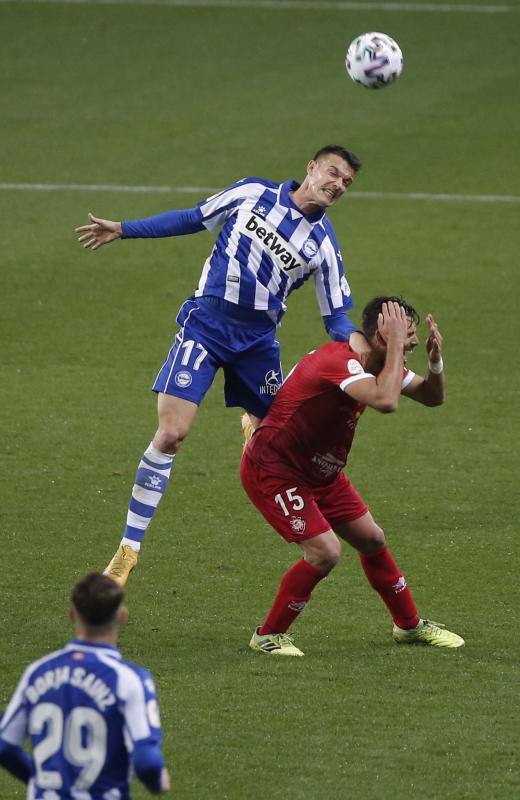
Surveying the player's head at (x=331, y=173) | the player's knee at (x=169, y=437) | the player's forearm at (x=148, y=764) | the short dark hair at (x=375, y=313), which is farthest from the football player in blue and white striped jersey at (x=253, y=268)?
the player's forearm at (x=148, y=764)

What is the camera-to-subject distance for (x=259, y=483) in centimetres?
773

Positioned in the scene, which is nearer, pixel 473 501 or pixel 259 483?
pixel 259 483

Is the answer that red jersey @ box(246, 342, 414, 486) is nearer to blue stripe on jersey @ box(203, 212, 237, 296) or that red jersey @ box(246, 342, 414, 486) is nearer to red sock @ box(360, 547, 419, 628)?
red sock @ box(360, 547, 419, 628)

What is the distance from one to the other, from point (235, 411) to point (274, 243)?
13.6 ft

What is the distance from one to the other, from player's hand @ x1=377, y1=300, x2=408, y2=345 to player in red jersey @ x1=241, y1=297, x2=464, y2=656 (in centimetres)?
1

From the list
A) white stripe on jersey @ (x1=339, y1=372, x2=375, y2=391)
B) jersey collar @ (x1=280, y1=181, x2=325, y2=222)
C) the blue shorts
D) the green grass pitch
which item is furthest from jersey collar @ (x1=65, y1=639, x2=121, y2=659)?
jersey collar @ (x1=280, y1=181, x2=325, y2=222)

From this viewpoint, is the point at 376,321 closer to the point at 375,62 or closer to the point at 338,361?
the point at 338,361

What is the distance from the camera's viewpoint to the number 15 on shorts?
298 inches

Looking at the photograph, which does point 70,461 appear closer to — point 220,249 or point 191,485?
point 191,485

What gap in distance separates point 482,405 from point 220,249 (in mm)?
4730

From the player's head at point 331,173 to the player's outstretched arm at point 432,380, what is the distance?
145cm

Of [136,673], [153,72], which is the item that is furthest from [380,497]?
[153,72]

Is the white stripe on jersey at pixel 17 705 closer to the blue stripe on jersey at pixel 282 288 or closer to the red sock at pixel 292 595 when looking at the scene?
the red sock at pixel 292 595

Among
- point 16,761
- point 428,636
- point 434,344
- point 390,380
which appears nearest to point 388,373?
point 390,380
